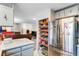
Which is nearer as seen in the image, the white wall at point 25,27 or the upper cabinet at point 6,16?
the upper cabinet at point 6,16

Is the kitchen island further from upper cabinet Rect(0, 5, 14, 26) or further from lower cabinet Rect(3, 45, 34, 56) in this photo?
upper cabinet Rect(0, 5, 14, 26)

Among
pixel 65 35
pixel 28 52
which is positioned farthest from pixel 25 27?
pixel 65 35

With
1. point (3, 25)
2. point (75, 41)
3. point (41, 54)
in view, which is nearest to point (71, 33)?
point (75, 41)

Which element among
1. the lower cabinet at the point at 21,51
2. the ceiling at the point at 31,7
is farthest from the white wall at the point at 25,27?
the lower cabinet at the point at 21,51

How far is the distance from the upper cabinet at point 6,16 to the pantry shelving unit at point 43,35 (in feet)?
1.63

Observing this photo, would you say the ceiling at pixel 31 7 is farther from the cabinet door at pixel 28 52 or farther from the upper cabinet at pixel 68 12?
the cabinet door at pixel 28 52

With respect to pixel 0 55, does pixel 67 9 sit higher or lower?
higher

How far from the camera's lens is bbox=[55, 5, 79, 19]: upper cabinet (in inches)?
55.4

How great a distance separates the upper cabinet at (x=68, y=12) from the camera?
1.41 meters

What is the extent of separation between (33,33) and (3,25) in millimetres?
486

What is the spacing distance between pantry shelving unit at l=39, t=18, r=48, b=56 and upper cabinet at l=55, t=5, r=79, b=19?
218 millimetres

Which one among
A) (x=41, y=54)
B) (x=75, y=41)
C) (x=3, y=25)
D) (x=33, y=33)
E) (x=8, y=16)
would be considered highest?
(x=8, y=16)

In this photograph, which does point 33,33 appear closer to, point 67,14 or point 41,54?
point 41,54

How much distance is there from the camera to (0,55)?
1.39 metres
